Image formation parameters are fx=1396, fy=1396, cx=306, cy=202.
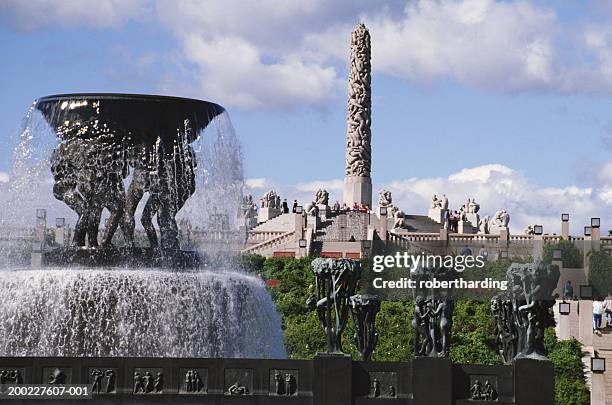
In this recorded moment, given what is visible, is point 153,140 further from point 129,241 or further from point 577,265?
point 577,265

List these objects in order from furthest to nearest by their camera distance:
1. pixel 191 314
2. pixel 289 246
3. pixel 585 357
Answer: pixel 289 246 → pixel 585 357 → pixel 191 314

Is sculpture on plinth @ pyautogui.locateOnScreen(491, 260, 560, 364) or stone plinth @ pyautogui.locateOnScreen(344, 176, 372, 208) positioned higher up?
stone plinth @ pyautogui.locateOnScreen(344, 176, 372, 208)

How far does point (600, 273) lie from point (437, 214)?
2975 cm

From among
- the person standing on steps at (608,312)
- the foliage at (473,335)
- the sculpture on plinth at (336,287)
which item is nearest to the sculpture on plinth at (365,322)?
the sculpture on plinth at (336,287)

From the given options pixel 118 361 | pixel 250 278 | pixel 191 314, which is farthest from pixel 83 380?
pixel 250 278

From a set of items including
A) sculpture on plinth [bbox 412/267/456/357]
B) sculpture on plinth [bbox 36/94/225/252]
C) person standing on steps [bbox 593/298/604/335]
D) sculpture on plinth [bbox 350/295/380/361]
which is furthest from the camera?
person standing on steps [bbox 593/298/604/335]

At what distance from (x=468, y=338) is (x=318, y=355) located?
95.4 ft

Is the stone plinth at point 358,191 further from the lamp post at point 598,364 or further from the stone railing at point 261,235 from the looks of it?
the lamp post at point 598,364

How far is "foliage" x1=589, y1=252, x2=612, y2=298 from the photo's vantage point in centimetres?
6469

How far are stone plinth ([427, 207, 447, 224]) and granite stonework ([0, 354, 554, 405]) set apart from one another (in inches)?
2703

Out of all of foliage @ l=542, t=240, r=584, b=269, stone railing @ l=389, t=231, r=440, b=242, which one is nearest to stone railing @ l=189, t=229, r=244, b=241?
foliage @ l=542, t=240, r=584, b=269

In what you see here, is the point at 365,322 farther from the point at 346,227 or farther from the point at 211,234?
the point at 346,227

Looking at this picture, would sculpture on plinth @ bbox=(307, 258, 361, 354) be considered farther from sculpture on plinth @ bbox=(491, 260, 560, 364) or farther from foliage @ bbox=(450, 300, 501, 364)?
foliage @ bbox=(450, 300, 501, 364)

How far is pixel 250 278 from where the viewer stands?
3089cm
